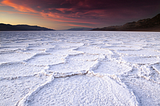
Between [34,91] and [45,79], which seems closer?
[34,91]

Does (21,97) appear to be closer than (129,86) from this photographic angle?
Yes

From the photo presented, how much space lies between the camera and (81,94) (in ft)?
2.69

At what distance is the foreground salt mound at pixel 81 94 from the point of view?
724mm

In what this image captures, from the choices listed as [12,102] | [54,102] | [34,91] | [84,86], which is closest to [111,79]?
[84,86]

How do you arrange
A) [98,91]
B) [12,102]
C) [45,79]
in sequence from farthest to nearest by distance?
1. [45,79]
2. [98,91]
3. [12,102]

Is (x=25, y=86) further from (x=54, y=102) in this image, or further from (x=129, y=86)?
(x=129, y=86)

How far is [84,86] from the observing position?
3.07 feet

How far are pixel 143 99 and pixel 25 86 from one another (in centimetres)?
99

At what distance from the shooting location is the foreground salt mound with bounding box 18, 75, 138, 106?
2.37 ft

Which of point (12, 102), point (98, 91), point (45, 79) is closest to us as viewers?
point (12, 102)

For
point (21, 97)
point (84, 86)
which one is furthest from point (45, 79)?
point (84, 86)

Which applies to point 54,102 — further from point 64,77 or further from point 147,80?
point 147,80

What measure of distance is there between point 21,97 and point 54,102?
27 cm

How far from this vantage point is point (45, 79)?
1.04 metres
